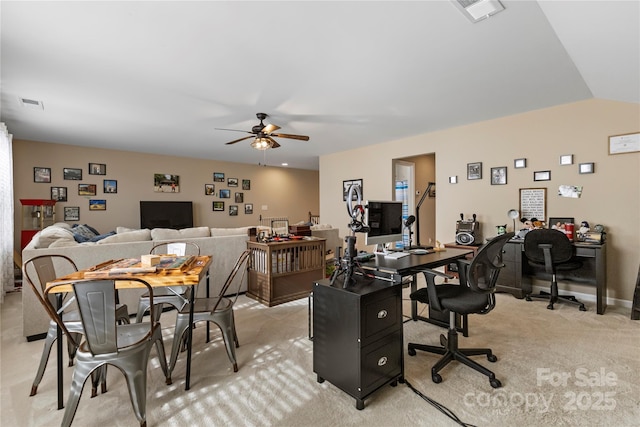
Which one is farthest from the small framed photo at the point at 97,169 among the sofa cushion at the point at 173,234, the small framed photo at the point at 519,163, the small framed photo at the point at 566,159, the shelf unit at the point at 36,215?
the small framed photo at the point at 566,159

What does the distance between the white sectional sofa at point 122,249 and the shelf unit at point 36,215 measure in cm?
253

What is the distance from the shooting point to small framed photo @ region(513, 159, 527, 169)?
417 centimetres

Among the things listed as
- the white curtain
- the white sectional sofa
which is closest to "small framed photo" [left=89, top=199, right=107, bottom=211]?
the white curtain

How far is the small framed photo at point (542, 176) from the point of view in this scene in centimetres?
398

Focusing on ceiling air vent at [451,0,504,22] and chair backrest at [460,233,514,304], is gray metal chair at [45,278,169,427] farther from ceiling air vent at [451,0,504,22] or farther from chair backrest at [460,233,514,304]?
ceiling air vent at [451,0,504,22]

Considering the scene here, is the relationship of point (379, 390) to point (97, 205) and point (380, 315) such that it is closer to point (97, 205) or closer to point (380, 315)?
point (380, 315)

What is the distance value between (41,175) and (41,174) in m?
0.02

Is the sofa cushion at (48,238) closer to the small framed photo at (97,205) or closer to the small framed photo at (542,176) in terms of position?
the small framed photo at (97,205)

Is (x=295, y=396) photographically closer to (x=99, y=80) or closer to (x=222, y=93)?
(x=222, y=93)

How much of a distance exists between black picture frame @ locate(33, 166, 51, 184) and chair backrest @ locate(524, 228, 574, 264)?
8.18 meters

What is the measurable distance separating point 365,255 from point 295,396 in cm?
111

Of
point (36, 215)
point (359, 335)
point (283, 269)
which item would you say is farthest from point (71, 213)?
point (359, 335)

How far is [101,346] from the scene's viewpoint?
5.20ft

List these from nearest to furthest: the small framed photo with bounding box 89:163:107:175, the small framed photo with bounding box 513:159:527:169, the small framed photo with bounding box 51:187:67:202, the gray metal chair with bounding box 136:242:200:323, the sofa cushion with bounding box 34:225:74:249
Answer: the gray metal chair with bounding box 136:242:200:323
the sofa cushion with bounding box 34:225:74:249
the small framed photo with bounding box 513:159:527:169
the small framed photo with bounding box 51:187:67:202
the small framed photo with bounding box 89:163:107:175
